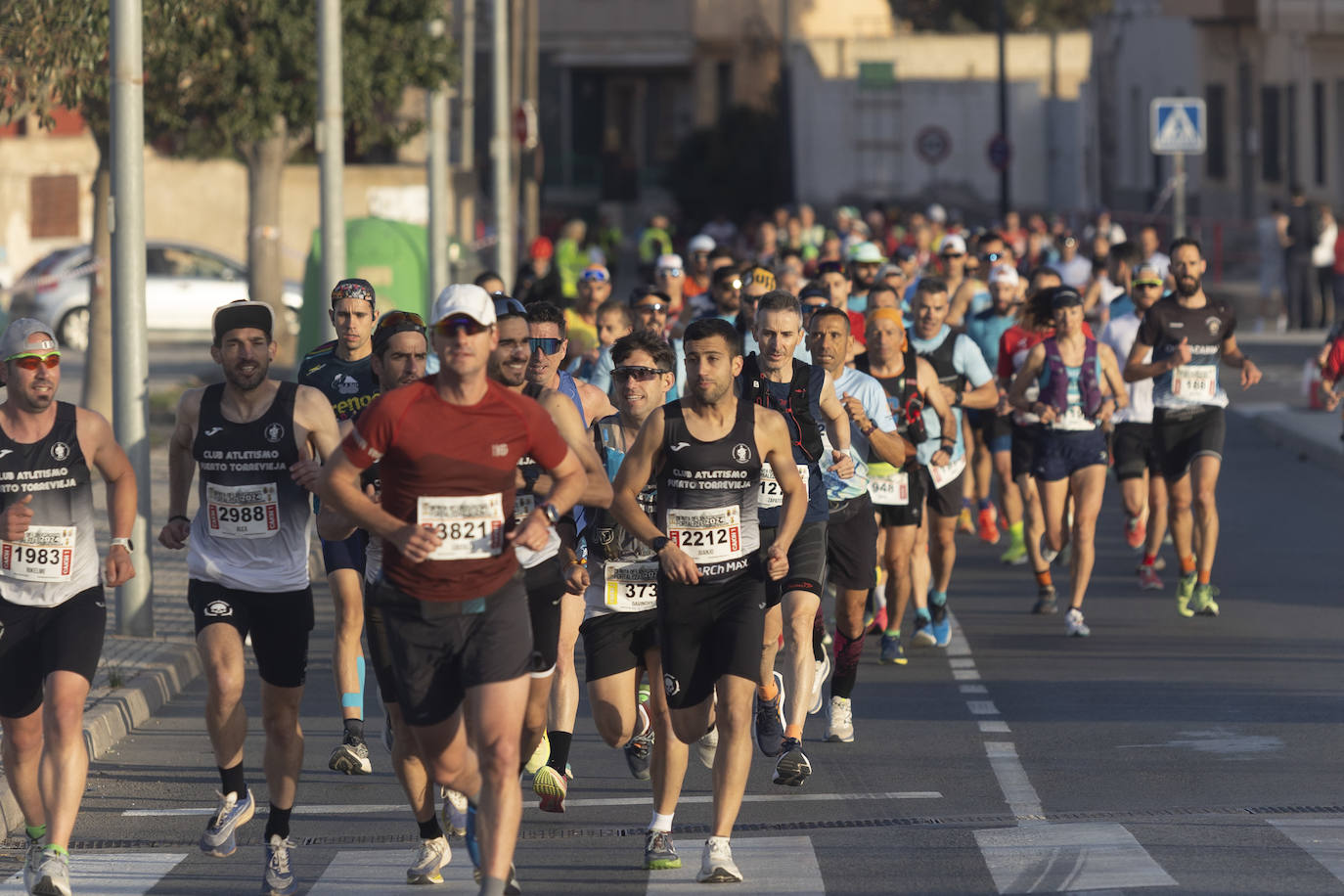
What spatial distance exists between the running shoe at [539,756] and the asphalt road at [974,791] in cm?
23

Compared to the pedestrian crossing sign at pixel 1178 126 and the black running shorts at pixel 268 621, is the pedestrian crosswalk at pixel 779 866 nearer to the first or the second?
the black running shorts at pixel 268 621

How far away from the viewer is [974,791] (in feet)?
31.1

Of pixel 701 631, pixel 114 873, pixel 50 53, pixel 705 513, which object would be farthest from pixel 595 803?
pixel 50 53

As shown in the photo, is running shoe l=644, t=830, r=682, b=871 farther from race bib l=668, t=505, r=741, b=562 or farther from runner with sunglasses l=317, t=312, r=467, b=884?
race bib l=668, t=505, r=741, b=562

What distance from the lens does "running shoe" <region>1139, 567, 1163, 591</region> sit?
1523 cm

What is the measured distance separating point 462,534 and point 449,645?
0.34m

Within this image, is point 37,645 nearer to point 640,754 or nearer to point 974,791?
point 640,754

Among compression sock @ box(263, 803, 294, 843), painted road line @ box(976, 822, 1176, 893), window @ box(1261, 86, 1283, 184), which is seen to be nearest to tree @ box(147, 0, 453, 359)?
compression sock @ box(263, 803, 294, 843)

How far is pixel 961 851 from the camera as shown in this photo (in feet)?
27.3

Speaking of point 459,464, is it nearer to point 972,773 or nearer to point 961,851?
point 961,851

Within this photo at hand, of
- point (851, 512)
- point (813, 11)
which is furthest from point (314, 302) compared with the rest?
point (813, 11)

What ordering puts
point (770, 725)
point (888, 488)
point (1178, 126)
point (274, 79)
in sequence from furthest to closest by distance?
point (1178, 126) → point (274, 79) → point (888, 488) → point (770, 725)

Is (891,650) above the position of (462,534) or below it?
below

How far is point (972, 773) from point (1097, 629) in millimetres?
4009
